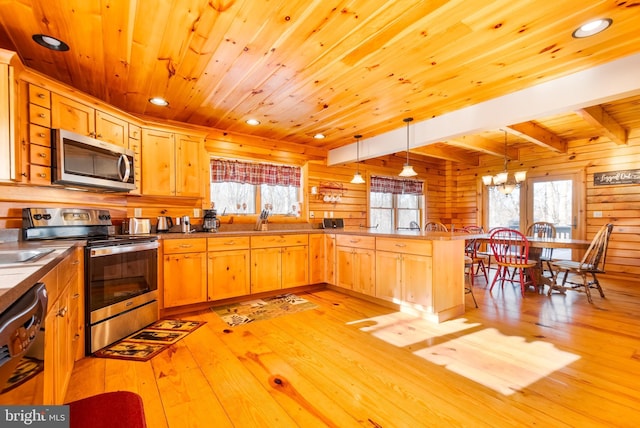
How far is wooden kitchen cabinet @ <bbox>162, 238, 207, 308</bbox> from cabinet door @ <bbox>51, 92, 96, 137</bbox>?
1276 millimetres

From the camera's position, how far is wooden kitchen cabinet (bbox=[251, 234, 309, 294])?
3.88m

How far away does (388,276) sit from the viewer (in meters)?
3.54

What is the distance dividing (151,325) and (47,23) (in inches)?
102

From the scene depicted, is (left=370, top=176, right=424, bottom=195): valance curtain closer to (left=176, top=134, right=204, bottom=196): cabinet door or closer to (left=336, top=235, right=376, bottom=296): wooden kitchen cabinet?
(left=336, top=235, right=376, bottom=296): wooden kitchen cabinet

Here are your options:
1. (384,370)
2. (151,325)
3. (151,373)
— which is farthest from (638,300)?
(151,325)

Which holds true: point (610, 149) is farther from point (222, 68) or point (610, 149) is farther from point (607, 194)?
point (222, 68)

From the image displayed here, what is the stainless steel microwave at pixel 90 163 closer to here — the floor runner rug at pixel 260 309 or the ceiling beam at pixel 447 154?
the floor runner rug at pixel 260 309

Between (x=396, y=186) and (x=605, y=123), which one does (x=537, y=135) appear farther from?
(x=396, y=186)

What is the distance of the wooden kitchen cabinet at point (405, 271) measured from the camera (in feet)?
10.3

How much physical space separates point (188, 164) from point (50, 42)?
170 cm

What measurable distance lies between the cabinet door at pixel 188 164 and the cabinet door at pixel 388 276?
2.43m

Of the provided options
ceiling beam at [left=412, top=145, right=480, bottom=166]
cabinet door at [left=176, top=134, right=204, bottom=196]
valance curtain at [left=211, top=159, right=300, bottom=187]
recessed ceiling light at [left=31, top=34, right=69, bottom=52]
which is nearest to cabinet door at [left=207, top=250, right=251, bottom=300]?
cabinet door at [left=176, top=134, right=204, bottom=196]

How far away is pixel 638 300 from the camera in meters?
3.73

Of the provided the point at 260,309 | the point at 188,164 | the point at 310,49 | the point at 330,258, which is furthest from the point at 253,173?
the point at 310,49
